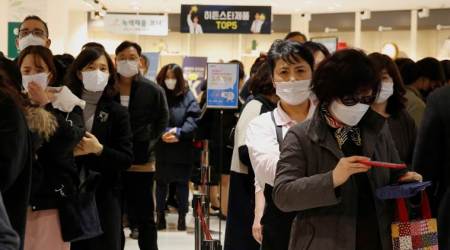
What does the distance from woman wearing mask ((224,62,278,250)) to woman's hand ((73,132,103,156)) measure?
757mm

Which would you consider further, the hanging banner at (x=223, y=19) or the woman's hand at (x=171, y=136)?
the hanging banner at (x=223, y=19)

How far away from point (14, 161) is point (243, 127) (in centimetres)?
143

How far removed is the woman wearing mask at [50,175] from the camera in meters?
3.27

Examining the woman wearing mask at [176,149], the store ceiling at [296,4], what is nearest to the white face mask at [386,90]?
the woman wearing mask at [176,149]

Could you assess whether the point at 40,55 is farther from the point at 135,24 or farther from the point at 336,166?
the point at 135,24

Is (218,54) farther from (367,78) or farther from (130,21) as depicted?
(367,78)

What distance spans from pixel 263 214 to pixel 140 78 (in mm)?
2558

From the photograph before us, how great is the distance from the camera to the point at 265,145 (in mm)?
2914

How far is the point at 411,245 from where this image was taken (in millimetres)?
2305

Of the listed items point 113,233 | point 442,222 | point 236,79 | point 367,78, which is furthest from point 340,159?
point 236,79

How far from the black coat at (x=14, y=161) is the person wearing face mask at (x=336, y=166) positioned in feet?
2.95

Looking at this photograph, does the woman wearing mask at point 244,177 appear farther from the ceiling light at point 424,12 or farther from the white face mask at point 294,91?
the ceiling light at point 424,12

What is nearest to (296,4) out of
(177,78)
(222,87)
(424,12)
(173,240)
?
(424,12)

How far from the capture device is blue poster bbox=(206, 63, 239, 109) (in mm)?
6027
